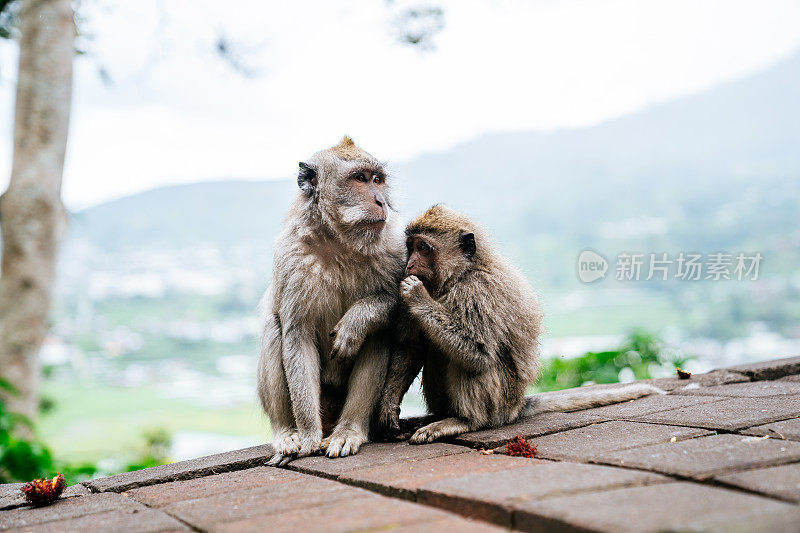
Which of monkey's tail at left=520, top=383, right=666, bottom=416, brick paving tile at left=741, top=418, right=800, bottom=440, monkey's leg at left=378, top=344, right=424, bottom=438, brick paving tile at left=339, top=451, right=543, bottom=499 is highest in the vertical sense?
monkey's leg at left=378, top=344, right=424, bottom=438

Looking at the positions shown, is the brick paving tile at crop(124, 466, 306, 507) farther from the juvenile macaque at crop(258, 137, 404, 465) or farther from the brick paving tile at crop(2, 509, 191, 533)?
the juvenile macaque at crop(258, 137, 404, 465)

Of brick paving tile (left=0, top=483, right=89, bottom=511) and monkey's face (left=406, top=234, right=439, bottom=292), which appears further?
monkey's face (left=406, top=234, right=439, bottom=292)

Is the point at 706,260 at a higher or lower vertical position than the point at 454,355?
higher

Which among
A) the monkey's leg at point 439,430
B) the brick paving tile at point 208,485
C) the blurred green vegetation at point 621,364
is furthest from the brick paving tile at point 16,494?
the blurred green vegetation at point 621,364

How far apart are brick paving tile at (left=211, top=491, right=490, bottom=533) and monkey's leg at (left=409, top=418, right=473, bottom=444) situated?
1.19 m

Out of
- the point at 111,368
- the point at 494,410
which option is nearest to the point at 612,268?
the point at 494,410

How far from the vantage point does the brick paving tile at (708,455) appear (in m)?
2.58

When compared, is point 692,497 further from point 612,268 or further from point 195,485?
point 612,268

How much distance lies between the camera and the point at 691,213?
18.6 meters

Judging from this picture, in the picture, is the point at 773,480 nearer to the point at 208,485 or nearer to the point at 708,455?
the point at 708,455

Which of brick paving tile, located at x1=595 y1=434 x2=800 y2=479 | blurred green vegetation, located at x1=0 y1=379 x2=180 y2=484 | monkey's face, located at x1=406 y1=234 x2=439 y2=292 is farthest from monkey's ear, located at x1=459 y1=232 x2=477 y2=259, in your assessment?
blurred green vegetation, located at x1=0 y1=379 x2=180 y2=484

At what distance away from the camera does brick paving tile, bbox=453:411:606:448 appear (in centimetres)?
361

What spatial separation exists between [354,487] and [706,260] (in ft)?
15.3

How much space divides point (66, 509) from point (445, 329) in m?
2.01
